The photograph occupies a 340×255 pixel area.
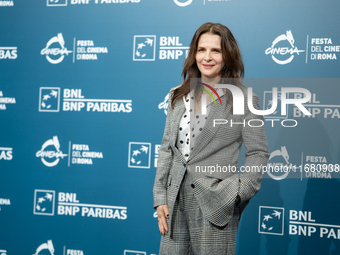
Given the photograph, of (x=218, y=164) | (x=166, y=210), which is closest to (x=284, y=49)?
(x=218, y=164)

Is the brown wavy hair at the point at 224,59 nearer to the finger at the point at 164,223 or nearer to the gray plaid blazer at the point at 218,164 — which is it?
the gray plaid blazer at the point at 218,164

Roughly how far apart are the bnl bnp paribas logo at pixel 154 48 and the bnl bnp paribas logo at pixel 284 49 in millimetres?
735

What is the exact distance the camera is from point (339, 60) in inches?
107

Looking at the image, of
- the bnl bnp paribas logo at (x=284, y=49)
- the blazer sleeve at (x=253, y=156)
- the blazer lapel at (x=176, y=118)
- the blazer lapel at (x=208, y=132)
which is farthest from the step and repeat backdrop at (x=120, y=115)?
the blazer lapel at (x=176, y=118)

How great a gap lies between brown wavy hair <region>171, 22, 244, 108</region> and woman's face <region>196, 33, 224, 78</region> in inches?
0.9

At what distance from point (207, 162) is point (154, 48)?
155cm

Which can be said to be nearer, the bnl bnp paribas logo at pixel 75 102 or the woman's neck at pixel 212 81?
the woman's neck at pixel 212 81

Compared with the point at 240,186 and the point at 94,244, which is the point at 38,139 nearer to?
the point at 94,244

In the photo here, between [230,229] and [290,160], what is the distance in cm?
73

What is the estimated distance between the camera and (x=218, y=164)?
1.88 m

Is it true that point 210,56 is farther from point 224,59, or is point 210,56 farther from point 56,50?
point 56,50

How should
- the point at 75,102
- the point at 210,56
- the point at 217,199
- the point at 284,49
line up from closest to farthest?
1. the point at 217,199
2. the point at 210,56
3. the point at 284,49
4. the point at 75,102

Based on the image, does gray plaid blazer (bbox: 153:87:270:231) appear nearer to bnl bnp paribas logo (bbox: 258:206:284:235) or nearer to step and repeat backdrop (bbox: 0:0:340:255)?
step and repeat backdrop (bbox: 0:0:340:255)

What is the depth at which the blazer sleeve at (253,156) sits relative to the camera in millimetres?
1841
